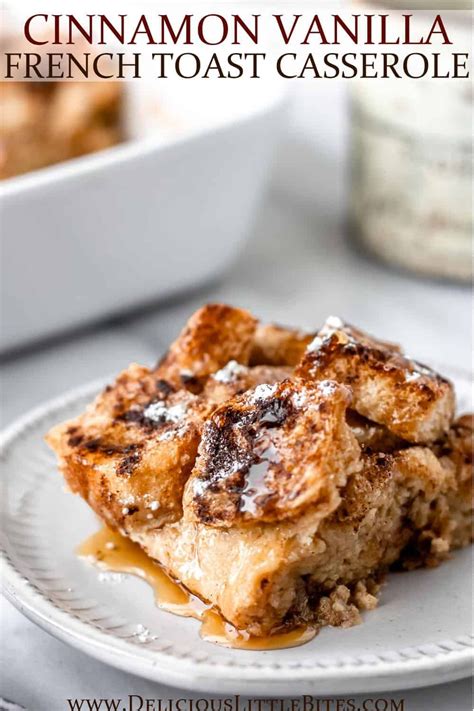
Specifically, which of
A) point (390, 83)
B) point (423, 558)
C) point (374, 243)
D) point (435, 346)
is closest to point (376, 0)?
point (390, 83)

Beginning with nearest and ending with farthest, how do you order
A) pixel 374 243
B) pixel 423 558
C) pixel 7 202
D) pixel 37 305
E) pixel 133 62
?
1. pixel 423 558
2. pixel 7 202
3. pixel 37 305
4. pixel 374 243
5. pixel 133 62

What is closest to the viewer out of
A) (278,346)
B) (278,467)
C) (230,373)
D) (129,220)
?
(278,467)

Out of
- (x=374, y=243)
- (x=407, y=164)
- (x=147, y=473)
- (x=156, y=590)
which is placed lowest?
(x=156, y=590)

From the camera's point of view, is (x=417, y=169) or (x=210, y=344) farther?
(x=417, y=169)

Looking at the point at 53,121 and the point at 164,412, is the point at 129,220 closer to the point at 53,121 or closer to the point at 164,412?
the point at 53,121

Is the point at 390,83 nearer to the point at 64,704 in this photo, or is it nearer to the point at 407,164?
the point at 407,164

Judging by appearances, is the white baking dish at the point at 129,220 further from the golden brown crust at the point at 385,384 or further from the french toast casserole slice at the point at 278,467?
the golden brown crust at the point at 385,384

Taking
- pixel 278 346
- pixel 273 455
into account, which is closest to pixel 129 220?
pixel 278 346
